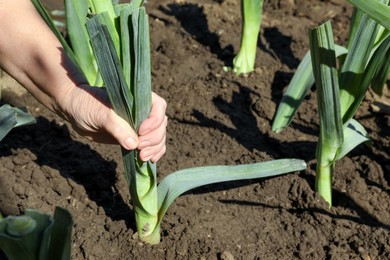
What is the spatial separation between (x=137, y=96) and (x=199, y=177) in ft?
1.14

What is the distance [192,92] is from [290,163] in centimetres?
78

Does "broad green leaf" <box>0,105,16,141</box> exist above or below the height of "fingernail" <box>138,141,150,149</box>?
below

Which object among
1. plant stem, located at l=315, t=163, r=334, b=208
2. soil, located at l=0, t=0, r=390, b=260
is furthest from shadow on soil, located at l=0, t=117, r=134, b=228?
plant stem, located at l=315, t=163, r=334, b=208

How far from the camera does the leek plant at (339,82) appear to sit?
1.64 metres

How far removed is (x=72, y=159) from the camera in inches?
79.0

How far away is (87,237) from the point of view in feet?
5.56

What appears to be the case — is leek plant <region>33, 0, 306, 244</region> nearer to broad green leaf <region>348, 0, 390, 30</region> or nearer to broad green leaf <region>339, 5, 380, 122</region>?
broad green leaf <region>339, 5, 380, 122</region>

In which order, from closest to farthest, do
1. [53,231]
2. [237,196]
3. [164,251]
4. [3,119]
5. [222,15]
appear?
[53,231], [3,119], [164,251], [237,196], [222,15]

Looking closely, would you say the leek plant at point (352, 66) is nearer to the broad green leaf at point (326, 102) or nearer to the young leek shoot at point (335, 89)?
the young leek shoot at point (335, 89)

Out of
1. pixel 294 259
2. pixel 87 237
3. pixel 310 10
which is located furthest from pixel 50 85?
pixel 310 10

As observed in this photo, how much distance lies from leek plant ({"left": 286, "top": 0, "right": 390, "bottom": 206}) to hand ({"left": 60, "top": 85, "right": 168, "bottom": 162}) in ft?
1.42

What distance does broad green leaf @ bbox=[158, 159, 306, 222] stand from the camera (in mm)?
1629

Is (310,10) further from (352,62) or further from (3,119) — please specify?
(3,119)

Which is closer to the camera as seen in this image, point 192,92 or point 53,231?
point 53,231
